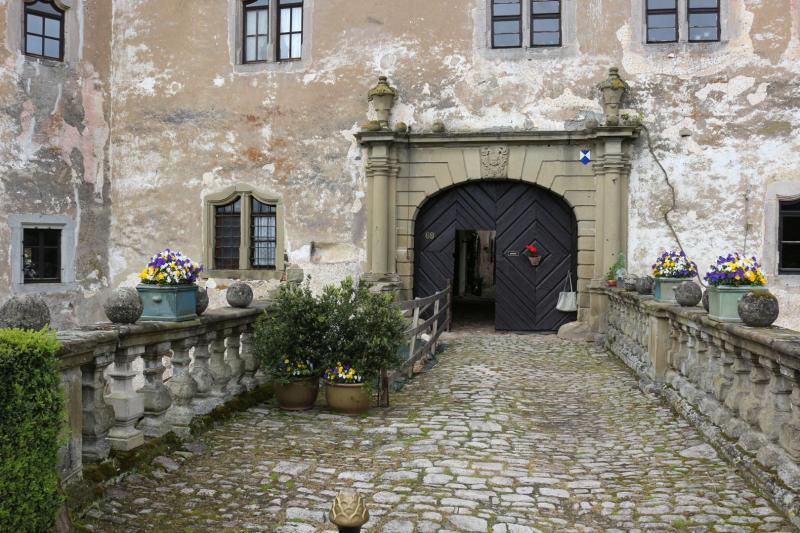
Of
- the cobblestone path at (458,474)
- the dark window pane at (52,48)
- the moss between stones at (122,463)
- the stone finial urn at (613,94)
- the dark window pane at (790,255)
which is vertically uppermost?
the dark window pane at (52,48)

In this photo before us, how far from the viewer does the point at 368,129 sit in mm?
11828

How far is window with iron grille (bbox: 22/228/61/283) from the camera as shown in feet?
39.7

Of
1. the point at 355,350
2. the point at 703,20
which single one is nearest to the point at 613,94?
the point at 703,20

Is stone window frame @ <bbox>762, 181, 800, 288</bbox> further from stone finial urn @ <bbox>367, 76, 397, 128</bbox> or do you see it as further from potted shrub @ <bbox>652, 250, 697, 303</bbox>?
stone finial urn @ <bbox>367, 76, 397, 128</bbox>

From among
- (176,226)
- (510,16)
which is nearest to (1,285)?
(176,226)

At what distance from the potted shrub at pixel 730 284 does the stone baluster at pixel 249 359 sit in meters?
3.90

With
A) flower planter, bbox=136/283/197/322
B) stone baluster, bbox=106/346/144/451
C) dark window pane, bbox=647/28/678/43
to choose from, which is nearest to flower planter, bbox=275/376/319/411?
flower planter, bbox=136/283/197/322

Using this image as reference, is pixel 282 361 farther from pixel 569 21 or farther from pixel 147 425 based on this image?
pixel 569 21

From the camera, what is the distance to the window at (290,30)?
12539 millimetres

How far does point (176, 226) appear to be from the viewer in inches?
505

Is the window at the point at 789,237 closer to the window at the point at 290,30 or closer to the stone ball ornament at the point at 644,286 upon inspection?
the stone ball ornament at the point at 644,286

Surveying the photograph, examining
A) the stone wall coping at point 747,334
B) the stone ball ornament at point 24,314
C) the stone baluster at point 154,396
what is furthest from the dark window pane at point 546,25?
the stone ball ornament at point 24,314

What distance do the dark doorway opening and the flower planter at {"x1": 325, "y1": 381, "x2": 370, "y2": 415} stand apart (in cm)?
736

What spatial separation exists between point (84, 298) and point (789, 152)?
12171mm
